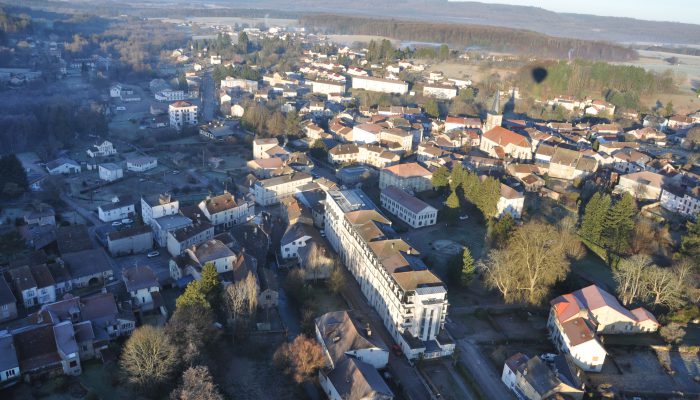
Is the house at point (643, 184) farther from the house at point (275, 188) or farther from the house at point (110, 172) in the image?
the house at point (110, 172)

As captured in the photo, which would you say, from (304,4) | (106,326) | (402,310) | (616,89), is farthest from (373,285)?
(304,4)

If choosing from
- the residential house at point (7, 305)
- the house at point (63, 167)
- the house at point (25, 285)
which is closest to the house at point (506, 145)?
the house at point (63, 167)

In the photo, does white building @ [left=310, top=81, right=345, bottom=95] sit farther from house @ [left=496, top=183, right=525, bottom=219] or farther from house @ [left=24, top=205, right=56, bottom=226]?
house @ [left=24, top=205, right=56, bottom=226]

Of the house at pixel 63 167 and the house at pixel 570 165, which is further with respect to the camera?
the house at pixel 570 165

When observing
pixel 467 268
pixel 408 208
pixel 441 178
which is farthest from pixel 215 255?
Result: pixel 441 178

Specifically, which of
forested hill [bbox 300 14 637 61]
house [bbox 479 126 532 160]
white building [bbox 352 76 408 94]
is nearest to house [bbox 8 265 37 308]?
house [bbox 479 126 532 160]

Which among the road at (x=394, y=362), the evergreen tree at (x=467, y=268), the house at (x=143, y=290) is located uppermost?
the evergreen tree at (x=467, y=268)
